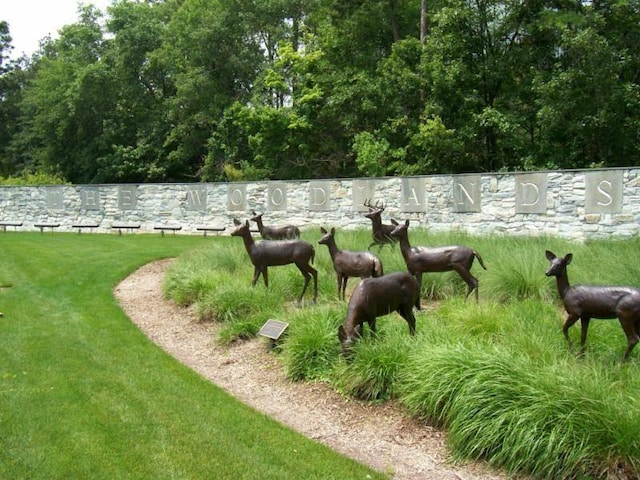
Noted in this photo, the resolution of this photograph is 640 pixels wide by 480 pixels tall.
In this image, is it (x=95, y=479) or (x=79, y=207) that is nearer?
(x=95, y=479)

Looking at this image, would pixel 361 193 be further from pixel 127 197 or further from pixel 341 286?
pixel 127 197

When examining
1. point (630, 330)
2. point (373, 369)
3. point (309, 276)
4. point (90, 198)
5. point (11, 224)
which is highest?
point (90, 198)

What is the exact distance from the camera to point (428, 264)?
27.1ft

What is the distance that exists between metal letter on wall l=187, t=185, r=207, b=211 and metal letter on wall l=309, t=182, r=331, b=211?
467 centimetres

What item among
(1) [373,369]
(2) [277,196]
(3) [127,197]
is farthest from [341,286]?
(3) [127,197]

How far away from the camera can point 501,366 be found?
4.95 meters

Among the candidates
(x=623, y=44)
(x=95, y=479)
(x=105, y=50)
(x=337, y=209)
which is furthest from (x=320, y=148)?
(x=95, y=479)

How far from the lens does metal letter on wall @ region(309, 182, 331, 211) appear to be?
742 inches

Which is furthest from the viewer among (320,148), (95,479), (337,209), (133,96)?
(133,96)

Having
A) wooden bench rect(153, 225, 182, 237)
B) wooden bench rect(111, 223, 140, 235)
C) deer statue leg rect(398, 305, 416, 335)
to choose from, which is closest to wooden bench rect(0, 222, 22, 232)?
wooden bench rect(111, 223, 140, 235)

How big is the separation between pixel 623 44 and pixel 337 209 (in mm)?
11752

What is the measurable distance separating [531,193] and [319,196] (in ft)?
21.9

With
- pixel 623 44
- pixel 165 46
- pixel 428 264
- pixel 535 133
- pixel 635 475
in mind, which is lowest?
pixel 635 475

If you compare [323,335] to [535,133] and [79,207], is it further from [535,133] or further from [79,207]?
[79,207]
